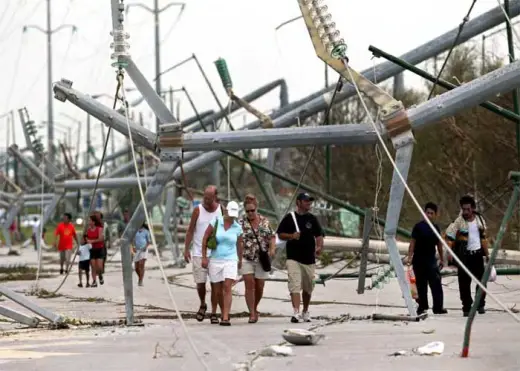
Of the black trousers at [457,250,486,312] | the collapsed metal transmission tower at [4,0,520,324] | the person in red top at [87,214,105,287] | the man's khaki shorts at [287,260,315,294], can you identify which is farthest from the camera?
the person in red top at [87,214,105,287]

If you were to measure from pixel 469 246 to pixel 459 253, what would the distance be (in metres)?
0.21

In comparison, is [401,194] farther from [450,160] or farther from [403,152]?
[450,160]

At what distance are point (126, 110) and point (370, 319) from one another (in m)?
4.30

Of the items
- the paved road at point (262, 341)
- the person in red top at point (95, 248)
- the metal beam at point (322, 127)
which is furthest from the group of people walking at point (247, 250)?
the person in red top at point (95, 248)

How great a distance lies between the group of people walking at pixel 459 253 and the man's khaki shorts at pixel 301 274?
1.43 metres

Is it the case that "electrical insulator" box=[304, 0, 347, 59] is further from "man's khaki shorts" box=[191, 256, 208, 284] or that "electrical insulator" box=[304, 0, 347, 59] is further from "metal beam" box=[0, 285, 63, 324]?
"metal beam" box=[0, 285, 63, 324]

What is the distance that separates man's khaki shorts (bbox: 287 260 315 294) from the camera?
54.9 ft

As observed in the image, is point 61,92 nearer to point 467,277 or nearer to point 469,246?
point 469,246

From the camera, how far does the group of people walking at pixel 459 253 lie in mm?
16547

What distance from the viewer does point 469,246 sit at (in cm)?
1653

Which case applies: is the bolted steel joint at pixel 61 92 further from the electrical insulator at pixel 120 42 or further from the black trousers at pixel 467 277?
the black trousers at pixel 467 277

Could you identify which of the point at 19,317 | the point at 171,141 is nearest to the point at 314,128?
the point at 171,141

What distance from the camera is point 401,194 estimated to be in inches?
598

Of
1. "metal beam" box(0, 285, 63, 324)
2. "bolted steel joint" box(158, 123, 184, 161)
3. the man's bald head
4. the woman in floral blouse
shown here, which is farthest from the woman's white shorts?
"metal beam" box(0, 285, 63, 324)
